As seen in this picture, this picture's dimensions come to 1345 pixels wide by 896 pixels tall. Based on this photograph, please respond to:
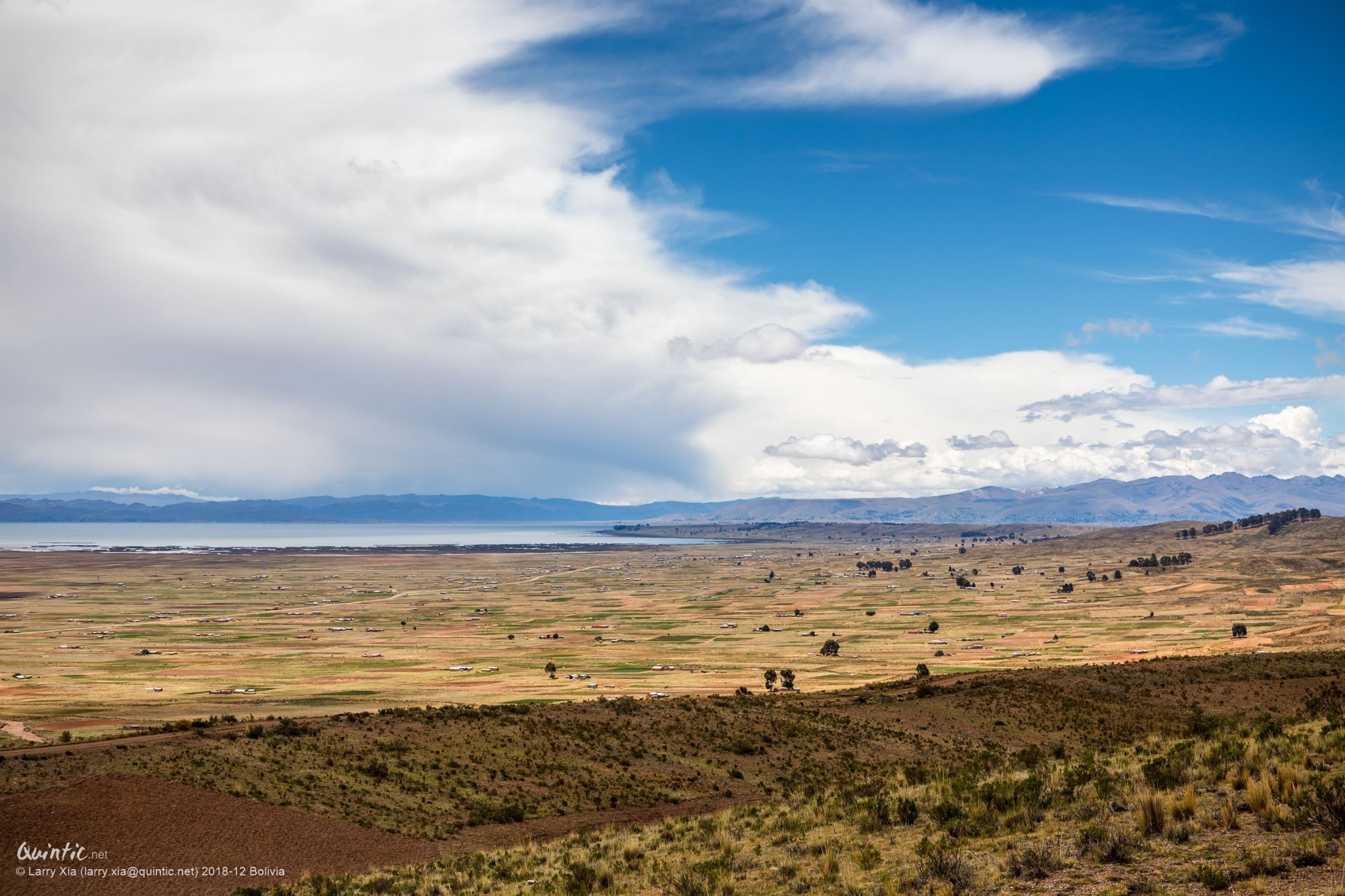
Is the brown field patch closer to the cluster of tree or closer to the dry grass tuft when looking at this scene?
the cluster of tree

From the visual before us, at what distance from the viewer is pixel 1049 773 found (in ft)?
91.7

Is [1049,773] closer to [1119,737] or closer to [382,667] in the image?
[1119,737]

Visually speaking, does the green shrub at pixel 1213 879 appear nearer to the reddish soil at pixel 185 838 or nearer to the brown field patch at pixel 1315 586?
the reddish soil at pixel 185 838

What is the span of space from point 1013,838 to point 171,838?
28.2 m

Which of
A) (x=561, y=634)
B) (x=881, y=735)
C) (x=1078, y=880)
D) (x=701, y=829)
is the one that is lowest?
(x=561, y=634)

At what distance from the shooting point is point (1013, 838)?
781 inches

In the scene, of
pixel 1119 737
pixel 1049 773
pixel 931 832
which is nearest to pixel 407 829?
pixel 931 832

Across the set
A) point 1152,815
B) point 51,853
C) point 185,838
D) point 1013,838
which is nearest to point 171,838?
point 185,838

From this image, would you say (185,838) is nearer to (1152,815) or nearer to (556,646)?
(1152,815)

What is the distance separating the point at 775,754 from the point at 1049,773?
2253 cm

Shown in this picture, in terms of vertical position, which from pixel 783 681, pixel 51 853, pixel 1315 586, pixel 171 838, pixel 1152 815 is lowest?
pixel 1315 586

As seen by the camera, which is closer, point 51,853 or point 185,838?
point 51,853

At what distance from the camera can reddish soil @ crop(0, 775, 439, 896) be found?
86.4 ft

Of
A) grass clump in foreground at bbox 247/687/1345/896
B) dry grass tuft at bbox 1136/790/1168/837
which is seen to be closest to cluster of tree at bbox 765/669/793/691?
grass clump in foreground at bbox 247/687/1345/896
